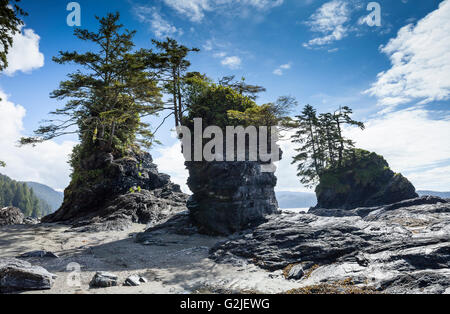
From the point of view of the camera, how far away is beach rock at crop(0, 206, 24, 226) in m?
17.6

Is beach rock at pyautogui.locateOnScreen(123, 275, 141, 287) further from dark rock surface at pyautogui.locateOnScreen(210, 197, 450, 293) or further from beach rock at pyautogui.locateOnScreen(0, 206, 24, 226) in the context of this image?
beach rock at pyautogui.locateOnScreen(0, 206, 24, 226)

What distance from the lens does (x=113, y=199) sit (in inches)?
813

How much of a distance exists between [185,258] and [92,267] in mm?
3871

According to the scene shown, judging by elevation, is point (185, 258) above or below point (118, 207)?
below

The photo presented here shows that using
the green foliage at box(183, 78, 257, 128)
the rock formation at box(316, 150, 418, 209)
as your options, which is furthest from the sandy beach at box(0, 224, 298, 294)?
the rock formation at box(316, 150, 418, 209)

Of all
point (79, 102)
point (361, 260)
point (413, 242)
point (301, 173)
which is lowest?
point (361, 260)

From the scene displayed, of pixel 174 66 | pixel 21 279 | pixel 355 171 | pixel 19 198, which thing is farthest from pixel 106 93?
pixel 19 198

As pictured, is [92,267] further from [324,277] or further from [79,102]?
[79,102]

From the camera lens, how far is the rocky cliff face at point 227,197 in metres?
15.5

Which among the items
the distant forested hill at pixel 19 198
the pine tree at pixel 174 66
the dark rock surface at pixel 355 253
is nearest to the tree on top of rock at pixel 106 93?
the pine tree at pixel 174 66

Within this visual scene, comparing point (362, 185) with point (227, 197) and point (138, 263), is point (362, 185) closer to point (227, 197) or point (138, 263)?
point (227, 197)

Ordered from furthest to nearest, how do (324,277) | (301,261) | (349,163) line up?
(349,163)
(301,261)
(324,277)

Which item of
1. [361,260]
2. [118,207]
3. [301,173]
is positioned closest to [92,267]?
[361,260]

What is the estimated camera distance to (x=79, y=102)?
23891 millimetres
